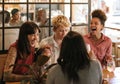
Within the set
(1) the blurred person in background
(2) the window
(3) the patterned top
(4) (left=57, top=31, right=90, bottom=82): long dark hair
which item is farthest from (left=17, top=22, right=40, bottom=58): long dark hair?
(2) the window

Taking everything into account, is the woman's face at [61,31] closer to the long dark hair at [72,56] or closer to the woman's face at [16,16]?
the long dark hair at [72,56]

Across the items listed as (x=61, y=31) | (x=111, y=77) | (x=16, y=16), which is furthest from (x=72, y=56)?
(x=16, y=16)

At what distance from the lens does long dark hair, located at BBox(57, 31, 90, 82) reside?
1553 mm

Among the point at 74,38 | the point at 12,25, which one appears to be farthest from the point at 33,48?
the point at 12,25

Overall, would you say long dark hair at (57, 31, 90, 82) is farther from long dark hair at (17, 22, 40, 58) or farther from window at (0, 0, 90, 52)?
window at (0, 0, 90, 52)

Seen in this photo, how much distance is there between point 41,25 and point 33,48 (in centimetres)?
173

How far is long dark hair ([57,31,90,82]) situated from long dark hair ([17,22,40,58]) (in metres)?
0.87

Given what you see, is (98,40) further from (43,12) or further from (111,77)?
(43,12)

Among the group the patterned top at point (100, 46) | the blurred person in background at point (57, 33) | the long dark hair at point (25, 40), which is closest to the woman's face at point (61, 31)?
the blurred person in background at point (57, 33)

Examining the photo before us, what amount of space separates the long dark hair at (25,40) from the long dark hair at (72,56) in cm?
87

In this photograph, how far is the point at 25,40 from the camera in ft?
7.93

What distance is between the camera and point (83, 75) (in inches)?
62.0

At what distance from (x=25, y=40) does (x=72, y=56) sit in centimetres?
96

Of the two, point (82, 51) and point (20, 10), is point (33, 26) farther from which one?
point (20, 10)
